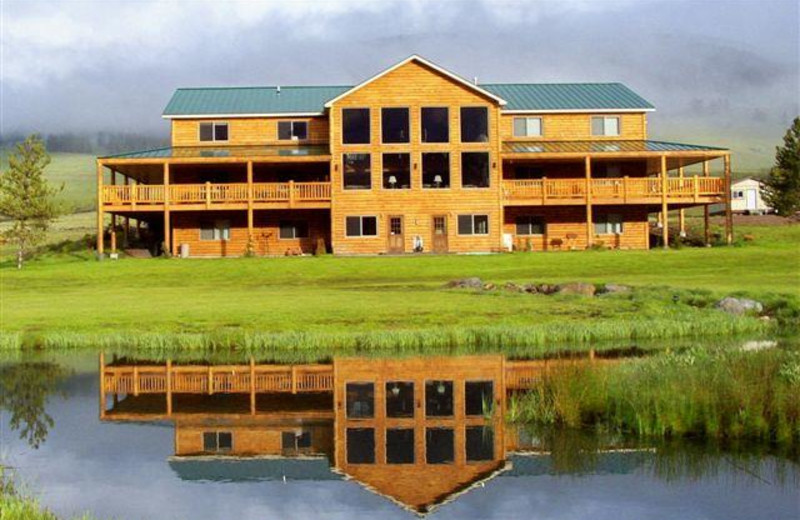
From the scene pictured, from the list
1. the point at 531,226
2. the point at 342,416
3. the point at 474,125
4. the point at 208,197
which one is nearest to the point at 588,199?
the point at 531,226

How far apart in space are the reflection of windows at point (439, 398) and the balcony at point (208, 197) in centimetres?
3506

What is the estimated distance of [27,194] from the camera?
182ft

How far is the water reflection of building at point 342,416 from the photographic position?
1528cm

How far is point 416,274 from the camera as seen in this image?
→ 46719 millimetres

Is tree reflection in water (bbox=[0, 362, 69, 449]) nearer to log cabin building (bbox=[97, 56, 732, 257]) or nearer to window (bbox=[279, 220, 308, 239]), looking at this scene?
log cabin building (bbox=[97, 56, 732, 257])

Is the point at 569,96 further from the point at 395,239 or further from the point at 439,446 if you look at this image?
the point at 439,446

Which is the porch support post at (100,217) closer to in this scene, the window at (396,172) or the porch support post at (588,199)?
the window at (396,172)

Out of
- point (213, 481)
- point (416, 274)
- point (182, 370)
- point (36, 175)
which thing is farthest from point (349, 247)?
point (213, 481)

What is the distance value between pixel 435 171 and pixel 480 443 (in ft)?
136

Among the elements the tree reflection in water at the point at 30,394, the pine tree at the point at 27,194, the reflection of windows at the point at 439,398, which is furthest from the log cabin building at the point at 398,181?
the reflection of windows at the point at 439,398

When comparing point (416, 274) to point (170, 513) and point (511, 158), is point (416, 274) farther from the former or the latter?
point (170, 513)

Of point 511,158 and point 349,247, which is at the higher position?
point 511,158

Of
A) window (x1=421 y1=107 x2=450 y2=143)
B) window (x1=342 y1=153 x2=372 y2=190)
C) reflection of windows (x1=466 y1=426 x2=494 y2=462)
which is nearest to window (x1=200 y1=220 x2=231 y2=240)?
window (x1=342 y1=153 x2=372 y2=190)

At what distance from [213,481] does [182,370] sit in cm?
1073
